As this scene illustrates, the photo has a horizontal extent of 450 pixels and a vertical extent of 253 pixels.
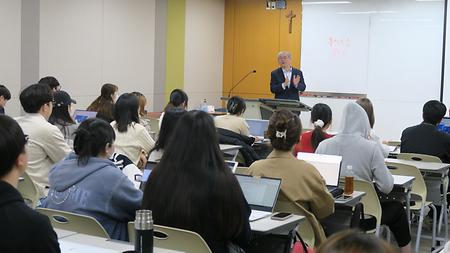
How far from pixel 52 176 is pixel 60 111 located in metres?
2.70

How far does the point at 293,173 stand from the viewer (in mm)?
3914

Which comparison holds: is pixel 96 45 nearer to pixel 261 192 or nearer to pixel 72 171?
pixel 261 192

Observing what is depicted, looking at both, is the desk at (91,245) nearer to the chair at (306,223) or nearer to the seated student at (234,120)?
the chair at (306,223)

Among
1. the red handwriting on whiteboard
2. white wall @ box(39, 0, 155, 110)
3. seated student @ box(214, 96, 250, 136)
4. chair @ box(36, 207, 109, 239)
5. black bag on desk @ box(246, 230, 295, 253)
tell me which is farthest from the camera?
the red handwriting on whiteboard

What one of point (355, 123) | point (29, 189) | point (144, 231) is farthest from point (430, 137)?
point (144, 231)

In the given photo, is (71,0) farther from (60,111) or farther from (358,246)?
(358,246)

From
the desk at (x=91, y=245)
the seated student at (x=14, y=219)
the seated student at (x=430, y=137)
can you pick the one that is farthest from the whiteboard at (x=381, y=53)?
the seated student at (x=14, y=219)

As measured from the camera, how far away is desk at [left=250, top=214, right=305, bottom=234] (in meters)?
3.23

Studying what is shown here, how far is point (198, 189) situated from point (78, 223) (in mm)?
580

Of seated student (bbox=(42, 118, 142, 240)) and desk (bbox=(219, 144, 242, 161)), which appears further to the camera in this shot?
desk (bbox=(219, 144, 242, 161))

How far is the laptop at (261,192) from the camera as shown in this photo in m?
3.63

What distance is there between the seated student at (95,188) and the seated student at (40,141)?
157cm

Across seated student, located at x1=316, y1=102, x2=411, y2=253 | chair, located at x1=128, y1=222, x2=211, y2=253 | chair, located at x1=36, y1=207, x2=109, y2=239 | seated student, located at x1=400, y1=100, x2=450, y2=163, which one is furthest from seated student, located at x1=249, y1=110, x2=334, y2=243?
seated student, located at x1=400, y1=100, x2=450, y2=163

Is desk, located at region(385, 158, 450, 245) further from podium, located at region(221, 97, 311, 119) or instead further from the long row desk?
podium, located at region(221, 97, 311, 119)
